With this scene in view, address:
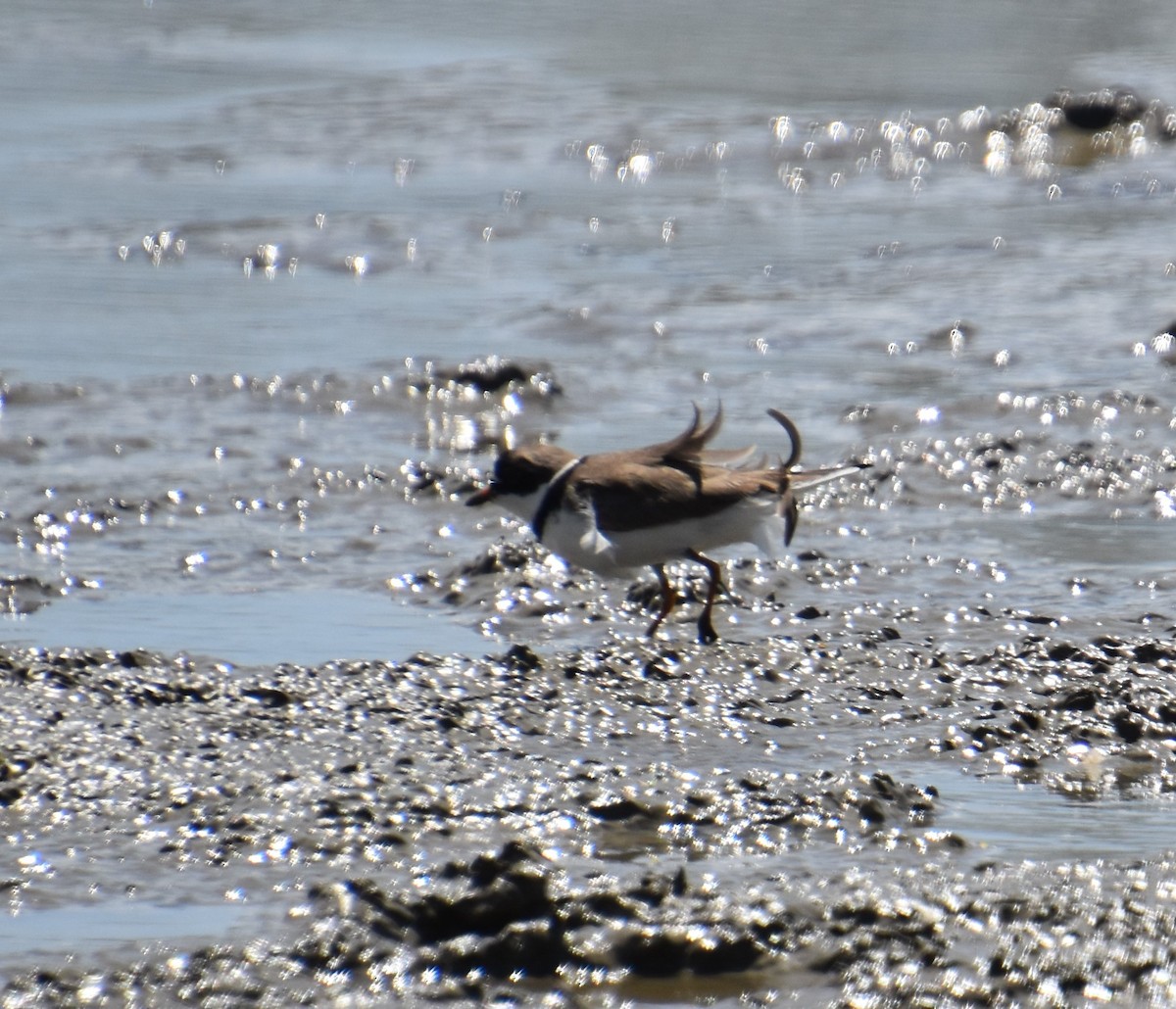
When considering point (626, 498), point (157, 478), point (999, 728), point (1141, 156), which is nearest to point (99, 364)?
point (157, 478)

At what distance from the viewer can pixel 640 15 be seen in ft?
71.2

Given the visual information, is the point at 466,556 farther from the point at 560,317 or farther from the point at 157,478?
the point at 560,317

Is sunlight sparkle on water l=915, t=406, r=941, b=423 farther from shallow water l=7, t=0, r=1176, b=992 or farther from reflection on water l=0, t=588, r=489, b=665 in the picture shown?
reflection on water l=0, t=588, r=489, b=665

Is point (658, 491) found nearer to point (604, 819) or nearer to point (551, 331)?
point (604, 819)

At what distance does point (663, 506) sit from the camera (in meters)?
6.06

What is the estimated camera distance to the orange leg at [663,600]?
6.16 metres

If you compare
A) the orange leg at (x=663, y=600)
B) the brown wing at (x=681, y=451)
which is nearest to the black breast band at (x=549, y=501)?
the brown wing at (x=681, y=451)

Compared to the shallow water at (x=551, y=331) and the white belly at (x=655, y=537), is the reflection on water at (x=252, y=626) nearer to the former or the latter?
the shallow water at (x=551, y=331)

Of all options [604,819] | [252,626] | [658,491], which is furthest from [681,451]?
[604,819]

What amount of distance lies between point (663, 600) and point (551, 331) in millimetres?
4217

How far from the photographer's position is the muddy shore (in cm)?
366

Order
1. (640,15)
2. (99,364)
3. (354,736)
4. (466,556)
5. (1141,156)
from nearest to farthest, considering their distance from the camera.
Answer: (354,736), (466,556), (99,364), (1141,156), (640,15)

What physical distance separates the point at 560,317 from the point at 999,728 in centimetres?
575

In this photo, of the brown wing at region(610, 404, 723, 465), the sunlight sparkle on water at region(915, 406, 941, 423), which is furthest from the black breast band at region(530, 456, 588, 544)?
the sunlight sparkle on water at region(915, 406, 941, 423)
